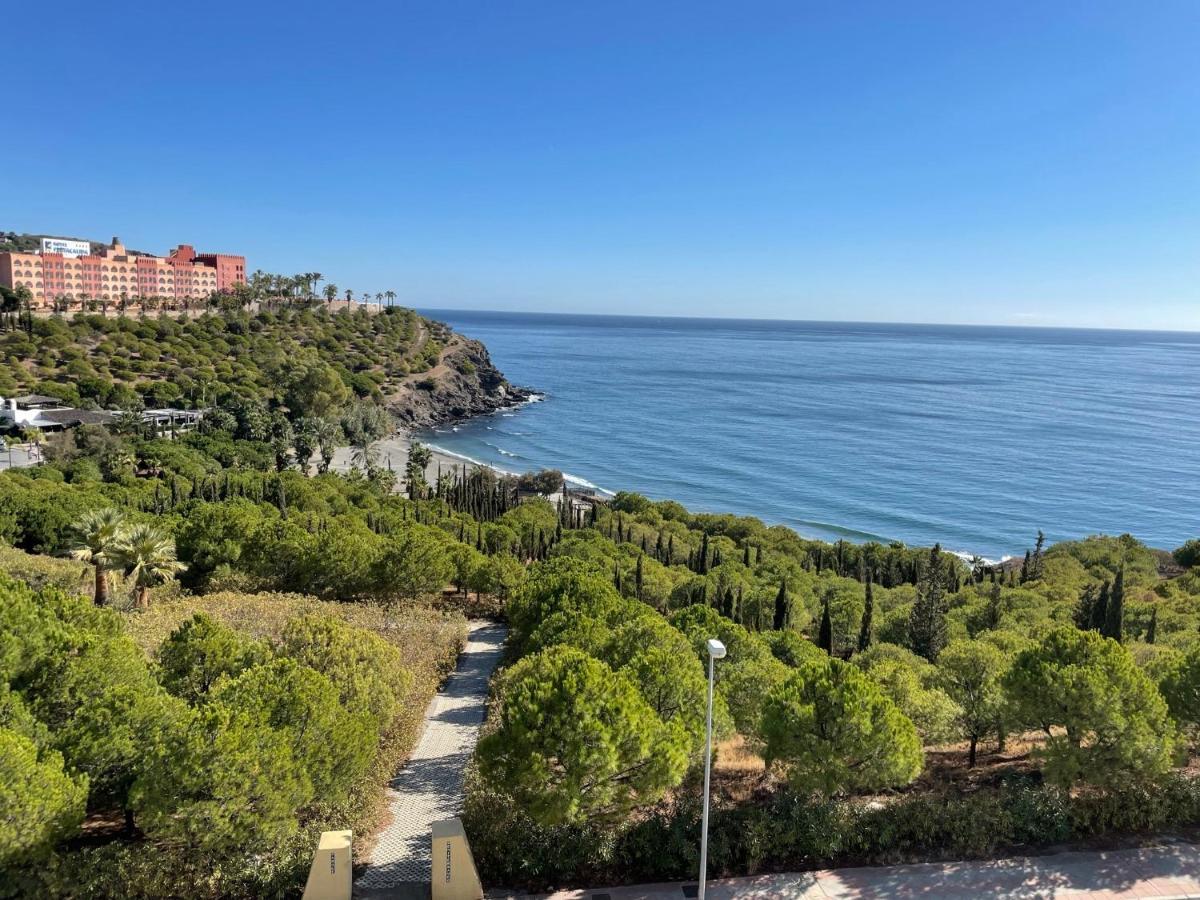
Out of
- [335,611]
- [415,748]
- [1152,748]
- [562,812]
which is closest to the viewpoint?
[562,812]

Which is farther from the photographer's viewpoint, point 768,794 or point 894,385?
point 894,385

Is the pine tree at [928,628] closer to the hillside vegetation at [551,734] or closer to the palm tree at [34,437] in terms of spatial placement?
the hillside vegetation at [551,734]

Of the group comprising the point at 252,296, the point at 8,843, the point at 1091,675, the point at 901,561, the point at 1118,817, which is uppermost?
the point at 252,296

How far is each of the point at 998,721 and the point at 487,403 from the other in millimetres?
117002

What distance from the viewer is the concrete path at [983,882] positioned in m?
15.5

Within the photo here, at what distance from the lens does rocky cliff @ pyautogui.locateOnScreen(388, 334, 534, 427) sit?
119 meters

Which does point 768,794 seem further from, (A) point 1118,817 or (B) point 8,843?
(B) point 8,843

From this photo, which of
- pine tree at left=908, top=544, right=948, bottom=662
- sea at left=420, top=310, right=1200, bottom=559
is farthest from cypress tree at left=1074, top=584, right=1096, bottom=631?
sea at left=420, top=310, right=1200, bottom=559

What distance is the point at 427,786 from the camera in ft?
63.6

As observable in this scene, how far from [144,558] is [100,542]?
163cm

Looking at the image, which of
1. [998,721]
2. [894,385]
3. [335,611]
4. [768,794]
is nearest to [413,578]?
[335,611]

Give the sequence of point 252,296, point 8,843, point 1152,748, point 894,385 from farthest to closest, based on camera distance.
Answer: point 894,385 → point 252,296 → point 1152,748 → point 8,843

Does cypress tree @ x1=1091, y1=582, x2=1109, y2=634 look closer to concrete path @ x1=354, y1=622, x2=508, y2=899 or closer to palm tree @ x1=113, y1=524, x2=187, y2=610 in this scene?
concrete path @ x1=354, y1=622, x2=508, y2=899

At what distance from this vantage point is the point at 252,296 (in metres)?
144
